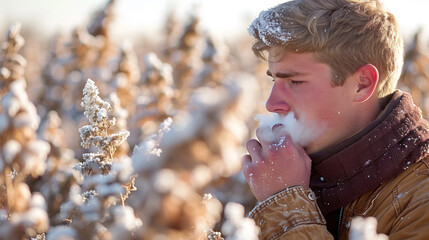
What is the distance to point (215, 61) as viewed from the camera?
12070mm

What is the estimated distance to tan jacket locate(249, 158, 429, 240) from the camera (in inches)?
91.4

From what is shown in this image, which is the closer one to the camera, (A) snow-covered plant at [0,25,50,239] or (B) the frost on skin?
(A) snow-covered plant at [0,25,50,239]

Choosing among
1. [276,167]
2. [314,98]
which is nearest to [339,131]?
[314,98]

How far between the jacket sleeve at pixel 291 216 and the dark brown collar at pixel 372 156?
0.27 metres

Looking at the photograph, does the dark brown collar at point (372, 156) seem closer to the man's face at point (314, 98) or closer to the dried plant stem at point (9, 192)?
the man's face at point (314, 98)

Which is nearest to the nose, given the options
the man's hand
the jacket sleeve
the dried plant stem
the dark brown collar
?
the man's hand

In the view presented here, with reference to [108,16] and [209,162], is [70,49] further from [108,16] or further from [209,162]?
[209,162]

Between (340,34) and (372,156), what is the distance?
629 millimetres

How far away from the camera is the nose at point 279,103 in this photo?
2719 mm

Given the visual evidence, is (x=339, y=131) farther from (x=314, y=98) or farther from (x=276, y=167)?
(x=276, y=167)

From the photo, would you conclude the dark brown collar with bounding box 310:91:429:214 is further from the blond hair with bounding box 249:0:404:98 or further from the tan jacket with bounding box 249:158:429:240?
the blond hair with bounding box 249:0:404:98

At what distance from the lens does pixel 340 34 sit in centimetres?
282

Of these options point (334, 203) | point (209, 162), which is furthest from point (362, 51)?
point (209, 162)

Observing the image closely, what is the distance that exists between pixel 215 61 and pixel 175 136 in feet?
36.3
